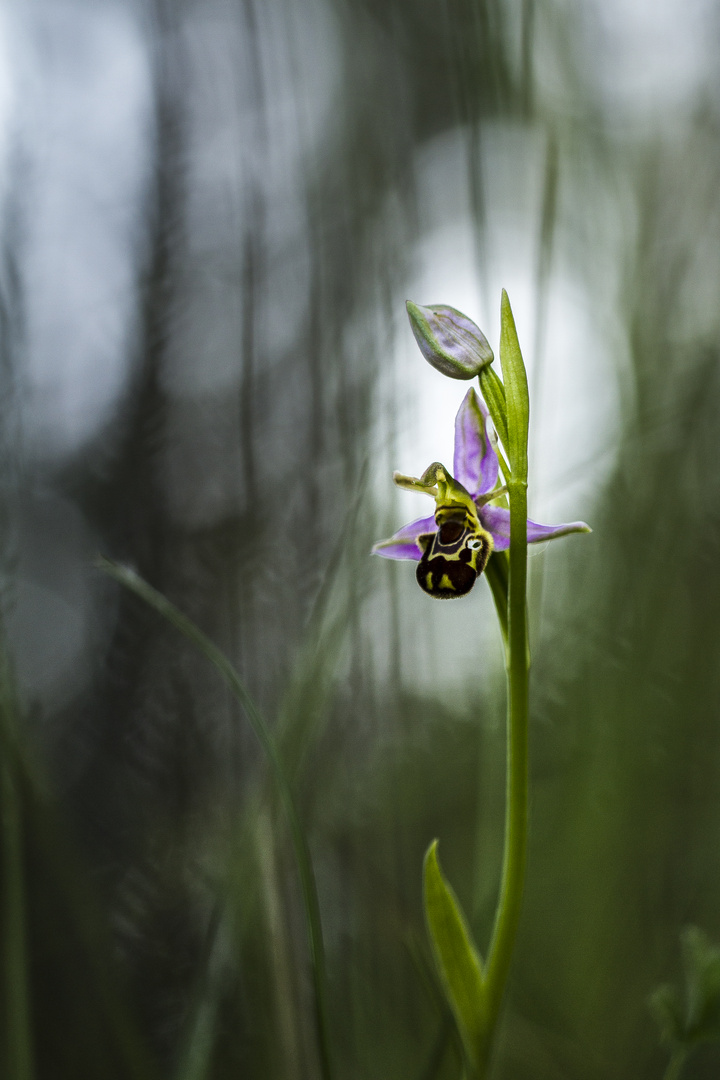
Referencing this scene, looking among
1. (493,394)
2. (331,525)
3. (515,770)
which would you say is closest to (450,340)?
(493,394)

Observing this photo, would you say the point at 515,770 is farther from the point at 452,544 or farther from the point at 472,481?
the point at 472,481

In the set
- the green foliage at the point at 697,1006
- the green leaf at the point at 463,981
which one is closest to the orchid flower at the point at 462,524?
the green leaf at the point at 463,981

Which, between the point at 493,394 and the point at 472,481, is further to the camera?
the point at 472,481

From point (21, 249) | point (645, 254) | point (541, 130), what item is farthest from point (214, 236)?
point (645, 254)

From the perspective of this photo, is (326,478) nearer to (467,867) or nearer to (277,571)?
(277,571)

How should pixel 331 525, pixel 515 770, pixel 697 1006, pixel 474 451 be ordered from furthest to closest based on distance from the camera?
pixel 331 525 → pixel 474 451 → pixel 697 1006 → pixel 515 770

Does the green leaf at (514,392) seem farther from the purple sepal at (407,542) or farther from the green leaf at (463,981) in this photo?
the green leaf at (463,981)
